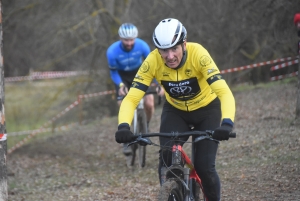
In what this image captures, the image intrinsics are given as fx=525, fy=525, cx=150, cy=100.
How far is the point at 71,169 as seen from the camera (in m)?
10.1

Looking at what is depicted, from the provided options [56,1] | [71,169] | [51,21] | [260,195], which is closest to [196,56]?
[260,195]

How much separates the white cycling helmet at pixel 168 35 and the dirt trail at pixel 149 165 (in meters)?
2.71

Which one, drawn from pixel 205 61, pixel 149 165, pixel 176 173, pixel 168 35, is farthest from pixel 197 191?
pixel 149 165

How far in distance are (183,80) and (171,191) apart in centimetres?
109

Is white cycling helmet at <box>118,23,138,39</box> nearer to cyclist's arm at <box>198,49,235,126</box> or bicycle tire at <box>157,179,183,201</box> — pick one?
cyclist's arm at <box>198,49,235,126</box>

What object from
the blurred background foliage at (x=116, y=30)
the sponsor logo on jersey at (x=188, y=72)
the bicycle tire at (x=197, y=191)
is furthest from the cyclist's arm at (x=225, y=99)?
the blurred background foliage at (x=116, y=30)

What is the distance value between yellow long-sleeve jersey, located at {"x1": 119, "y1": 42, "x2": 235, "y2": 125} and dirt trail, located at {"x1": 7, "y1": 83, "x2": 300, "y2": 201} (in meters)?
2.01

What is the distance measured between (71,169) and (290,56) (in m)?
8.37

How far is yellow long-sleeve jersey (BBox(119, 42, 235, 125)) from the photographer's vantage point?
4.74 m

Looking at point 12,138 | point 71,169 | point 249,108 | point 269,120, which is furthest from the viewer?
point 12,138

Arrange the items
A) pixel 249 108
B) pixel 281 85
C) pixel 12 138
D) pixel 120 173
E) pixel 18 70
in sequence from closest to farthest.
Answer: pixel 120 173 < pixel 249 108 < pixel 281 85 < pixel 12 138 < pixel 18 70

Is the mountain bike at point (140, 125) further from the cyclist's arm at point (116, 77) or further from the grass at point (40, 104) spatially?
the grass at point (40, 104)

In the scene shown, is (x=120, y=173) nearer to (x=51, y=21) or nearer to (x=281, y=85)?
(x=281, y=85)

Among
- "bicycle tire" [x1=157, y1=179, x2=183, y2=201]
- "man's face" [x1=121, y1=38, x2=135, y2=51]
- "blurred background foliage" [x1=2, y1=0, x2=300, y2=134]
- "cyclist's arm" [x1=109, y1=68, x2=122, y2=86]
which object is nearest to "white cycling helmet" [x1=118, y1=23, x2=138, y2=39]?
"man's face" [x1=121, y1=38, x2=135, y2=51]
